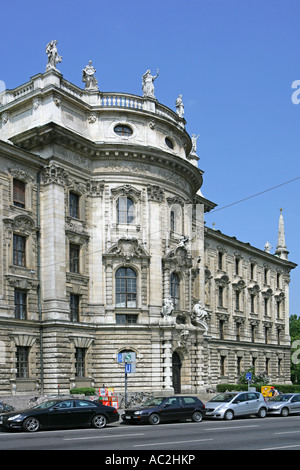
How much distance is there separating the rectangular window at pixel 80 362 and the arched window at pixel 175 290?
8383 mm

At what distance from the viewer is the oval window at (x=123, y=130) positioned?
44375 millimetres

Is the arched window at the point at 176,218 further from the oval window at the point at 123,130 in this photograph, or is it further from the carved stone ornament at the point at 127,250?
the oval window at the point at 123,130

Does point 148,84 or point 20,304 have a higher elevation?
point 148,84

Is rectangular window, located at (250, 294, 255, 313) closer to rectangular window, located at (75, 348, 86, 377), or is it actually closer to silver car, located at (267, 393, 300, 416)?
rectangular window, located at (75, 348, 86, 377)

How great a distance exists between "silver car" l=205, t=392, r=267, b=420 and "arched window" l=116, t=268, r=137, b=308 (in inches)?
513

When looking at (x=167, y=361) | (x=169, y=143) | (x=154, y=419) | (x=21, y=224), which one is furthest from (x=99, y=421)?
(x=169, y=143)

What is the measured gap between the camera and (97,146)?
42.6m

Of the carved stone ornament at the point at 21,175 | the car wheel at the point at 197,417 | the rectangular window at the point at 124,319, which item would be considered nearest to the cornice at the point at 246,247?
the rectangular window at the point at 124,319

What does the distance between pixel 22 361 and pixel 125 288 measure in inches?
359

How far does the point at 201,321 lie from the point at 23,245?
646 inches

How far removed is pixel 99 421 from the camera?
25.4 meters

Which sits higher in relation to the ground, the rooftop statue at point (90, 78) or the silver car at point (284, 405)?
the rooftop statue at point (90, 78)

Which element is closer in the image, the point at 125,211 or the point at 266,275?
the point at 125,211

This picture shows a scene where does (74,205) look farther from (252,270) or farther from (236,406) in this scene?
(252,270)
